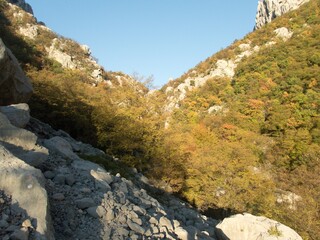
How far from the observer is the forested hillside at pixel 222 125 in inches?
707

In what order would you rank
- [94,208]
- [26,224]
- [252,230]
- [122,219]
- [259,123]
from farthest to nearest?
[259,123] < [252,230] < [122,219] < [94,208] < [26,224]

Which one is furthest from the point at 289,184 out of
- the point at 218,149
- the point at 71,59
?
the point at 71,59

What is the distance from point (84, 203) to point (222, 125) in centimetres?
3099

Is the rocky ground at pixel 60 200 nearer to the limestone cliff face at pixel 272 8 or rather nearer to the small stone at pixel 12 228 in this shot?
the small stone at pixel 12 228

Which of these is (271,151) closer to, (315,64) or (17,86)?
(315,64)

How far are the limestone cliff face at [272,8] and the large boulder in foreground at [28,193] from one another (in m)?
85.5

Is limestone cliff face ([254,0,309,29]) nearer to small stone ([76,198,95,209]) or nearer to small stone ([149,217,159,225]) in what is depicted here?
small stone ([149,217,159,225])

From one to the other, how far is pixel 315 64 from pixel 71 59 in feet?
135

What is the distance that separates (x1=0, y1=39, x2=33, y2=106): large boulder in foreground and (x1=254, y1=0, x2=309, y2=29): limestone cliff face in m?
81.7

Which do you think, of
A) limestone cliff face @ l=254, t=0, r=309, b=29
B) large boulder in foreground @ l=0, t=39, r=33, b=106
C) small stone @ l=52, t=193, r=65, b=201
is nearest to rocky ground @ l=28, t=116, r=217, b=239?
small stone @ l=52, t=193, r=65, b=201

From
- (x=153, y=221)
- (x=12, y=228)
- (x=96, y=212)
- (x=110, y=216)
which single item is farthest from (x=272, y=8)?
(x=12, y=228)

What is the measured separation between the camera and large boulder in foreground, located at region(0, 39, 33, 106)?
824cm

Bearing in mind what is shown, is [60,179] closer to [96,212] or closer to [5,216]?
[96,212]

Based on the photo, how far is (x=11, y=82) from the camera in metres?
8.99
